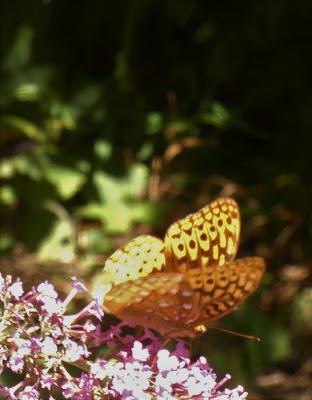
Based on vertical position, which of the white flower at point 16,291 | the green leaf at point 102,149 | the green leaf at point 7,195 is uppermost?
the green leaf at point 102,149

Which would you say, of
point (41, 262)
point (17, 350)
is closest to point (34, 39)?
point (41, 262)

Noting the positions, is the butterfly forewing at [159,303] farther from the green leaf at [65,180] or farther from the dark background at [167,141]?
the green leaf at [65,180]

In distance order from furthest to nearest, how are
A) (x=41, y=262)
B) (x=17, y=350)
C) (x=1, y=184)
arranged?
1. (x=1, y=184)
2. (x=41, y=262)
3. (x=17, y=350)

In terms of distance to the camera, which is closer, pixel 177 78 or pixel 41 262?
pixel 41 262

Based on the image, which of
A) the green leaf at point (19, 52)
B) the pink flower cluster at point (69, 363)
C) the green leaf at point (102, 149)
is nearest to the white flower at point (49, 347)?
the pink flower cluster at point (69, 363)

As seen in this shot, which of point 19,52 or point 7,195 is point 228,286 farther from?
point 19,52

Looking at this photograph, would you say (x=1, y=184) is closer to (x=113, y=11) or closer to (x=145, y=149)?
(x=145, y=149)
